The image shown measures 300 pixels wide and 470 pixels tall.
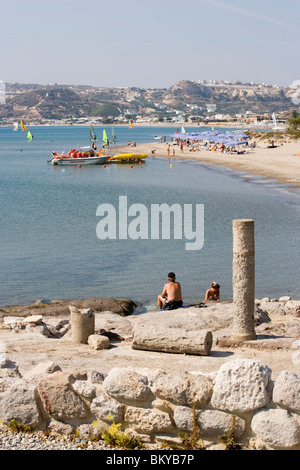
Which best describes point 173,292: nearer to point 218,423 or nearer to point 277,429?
point 218,423

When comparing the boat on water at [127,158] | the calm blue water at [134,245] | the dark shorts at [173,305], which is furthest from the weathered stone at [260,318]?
the boat on water at [127,158]

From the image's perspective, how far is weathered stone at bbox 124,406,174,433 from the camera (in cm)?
704

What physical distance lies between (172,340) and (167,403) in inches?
88.1

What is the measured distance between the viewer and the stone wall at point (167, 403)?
21.9 feet

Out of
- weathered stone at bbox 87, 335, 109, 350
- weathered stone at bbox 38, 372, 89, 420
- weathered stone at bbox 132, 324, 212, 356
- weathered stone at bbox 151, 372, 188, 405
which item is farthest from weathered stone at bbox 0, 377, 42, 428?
weathered stone at bbox 87, 335, 109, 350

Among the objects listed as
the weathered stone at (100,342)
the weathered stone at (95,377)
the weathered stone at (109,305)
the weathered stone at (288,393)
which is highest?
the weathered stone at (288,393)

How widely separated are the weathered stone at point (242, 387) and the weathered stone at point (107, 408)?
3.57 feet

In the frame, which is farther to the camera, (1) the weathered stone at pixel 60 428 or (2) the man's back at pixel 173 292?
(2) the man's back at pixel 173 292

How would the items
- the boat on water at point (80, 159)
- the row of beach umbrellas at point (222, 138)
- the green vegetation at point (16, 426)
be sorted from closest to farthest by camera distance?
the green vegetation at point (16, 426) → the boat on water at point (80, 159) → the row of beach umbrellas at point (222, 138)

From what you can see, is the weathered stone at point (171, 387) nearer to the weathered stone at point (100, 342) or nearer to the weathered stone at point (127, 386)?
the weathered stone at point (127, 386)

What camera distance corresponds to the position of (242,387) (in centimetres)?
677

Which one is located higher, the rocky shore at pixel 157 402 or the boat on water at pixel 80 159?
the boat on water at pixel 80 159

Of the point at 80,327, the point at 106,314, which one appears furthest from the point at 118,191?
the point at 80,327

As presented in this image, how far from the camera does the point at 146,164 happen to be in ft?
229
